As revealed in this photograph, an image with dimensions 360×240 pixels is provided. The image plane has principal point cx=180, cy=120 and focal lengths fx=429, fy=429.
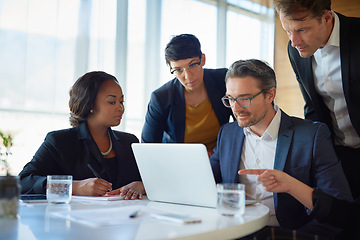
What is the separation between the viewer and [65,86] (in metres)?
3.61

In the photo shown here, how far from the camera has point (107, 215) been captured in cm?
125

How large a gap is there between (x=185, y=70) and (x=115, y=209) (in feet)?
4.33

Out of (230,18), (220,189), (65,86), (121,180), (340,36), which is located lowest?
(121,180)

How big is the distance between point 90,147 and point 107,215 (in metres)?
0.97

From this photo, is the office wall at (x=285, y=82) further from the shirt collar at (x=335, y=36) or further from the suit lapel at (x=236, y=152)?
the suit lapel at (x=236, y=152)

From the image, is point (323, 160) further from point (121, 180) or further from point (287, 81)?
point (287, 81)

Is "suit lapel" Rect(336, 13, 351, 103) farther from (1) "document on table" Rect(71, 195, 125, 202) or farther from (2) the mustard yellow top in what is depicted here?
(1) "document on table" Rect(71, 195, 125, 202)

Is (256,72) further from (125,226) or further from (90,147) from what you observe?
(125,226)

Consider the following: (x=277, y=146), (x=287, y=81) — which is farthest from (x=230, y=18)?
(x=277, y=146)

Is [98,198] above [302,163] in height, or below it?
below

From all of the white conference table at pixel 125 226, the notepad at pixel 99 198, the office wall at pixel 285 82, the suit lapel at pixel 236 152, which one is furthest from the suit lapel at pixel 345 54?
the office wall at pixel 285 82

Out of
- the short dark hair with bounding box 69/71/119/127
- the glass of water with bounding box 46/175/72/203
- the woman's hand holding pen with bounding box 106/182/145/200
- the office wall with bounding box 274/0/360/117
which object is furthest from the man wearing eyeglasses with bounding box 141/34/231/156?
the office wall with bounding box 274/0/360/117

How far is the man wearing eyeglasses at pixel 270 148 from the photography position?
179 centimetres

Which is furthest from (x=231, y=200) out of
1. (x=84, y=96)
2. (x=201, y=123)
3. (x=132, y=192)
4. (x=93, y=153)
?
(x=201, y=123)
